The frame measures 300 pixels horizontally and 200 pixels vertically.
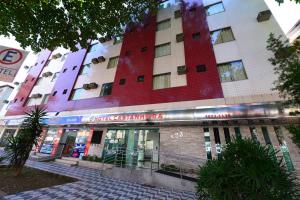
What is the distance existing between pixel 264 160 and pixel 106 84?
14151 millimetres

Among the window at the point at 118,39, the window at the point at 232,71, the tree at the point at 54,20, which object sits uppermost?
the window at the point at 118,39

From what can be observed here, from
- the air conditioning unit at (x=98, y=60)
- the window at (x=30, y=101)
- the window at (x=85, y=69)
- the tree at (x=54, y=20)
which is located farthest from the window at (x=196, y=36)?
the window at (x=30, y=101)

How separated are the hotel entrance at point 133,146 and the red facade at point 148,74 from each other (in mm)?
2359

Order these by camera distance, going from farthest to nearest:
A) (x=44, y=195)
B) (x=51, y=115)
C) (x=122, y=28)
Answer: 1. (x=122, y=28)
2. (x=51, y=115)
3. (x=44, y=195)

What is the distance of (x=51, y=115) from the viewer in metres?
17.0

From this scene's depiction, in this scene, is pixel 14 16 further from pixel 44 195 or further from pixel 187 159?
pixel 187 159

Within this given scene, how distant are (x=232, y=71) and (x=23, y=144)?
1288 cm

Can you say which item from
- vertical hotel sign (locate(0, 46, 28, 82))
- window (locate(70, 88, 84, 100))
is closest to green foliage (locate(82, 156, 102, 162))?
window (locate(70, 88, 84, 100))

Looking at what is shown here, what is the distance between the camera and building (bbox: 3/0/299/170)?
30.6 ft

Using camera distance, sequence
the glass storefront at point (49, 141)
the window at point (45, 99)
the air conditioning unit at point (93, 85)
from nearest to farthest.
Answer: the air conditioning unit at point (93, 85)
the glass storefront at point (49, 141)
the window at point (45, 99)

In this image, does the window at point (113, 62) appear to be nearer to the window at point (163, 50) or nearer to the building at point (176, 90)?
the building at point (176, 90)

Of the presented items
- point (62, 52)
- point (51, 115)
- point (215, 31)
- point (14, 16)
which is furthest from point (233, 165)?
point (62, 52)

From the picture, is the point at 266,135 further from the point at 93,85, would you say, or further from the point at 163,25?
the point at 93,85

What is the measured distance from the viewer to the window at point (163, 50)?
14.4 m
